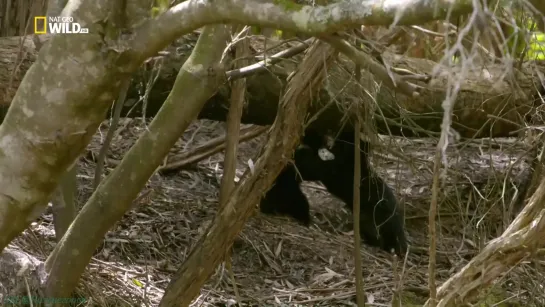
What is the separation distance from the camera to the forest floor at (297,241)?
137 inches

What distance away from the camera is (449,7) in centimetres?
138

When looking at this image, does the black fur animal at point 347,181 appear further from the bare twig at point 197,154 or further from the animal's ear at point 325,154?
the bare twig at point 197,154

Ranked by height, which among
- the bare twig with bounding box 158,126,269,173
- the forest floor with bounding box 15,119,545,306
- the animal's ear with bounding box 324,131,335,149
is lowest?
the forest floor with bounding box 15,119,545,306

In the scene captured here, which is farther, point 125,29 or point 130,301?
point 130,301

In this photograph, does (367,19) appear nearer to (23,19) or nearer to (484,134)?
(484,134)

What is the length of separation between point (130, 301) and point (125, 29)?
1.76m

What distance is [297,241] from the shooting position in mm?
4617

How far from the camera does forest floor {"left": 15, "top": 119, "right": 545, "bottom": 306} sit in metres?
3.49

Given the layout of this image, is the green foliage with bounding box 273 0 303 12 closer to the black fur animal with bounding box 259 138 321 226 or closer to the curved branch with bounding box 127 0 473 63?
the curved branch with bounding box 127 0 473 63

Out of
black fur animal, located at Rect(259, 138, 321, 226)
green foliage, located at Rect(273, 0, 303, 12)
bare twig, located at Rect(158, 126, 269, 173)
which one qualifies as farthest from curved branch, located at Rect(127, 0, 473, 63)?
black fur animal, located at Rect(259, 138, 321, 226)

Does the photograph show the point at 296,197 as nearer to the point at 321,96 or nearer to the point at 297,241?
the point at 297,241

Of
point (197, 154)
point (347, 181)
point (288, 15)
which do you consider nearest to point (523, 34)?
point (288, 15)

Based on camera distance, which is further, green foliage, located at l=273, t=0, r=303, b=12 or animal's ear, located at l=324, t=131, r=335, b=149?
animal's ear, located at l=324, t=131, r=335, b=149

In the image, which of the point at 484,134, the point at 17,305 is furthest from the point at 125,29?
the point at 484,134
